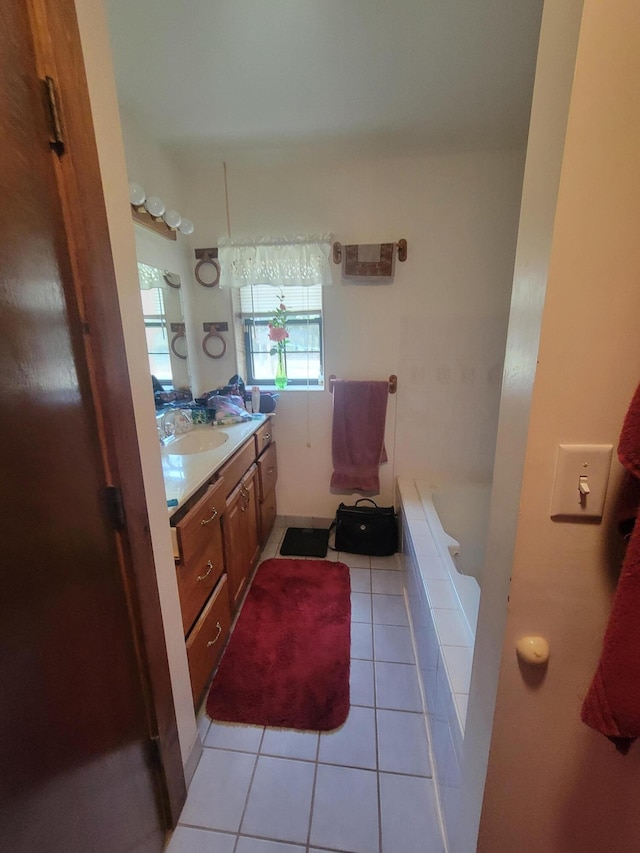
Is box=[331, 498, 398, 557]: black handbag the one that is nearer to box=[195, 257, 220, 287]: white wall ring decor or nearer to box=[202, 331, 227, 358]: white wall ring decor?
box=[202, 331, 227, 358]: white wall ring decor

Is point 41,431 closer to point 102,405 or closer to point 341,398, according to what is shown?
point 102,405

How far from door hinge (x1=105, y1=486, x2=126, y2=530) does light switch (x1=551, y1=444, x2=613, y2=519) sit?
834 mm

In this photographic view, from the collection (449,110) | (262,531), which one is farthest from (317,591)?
(449,110)

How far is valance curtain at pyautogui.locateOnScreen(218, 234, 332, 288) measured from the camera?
2.18m

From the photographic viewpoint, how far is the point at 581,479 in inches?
20.0

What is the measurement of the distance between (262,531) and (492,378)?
1780 millimetres

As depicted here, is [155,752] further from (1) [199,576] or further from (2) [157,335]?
(2) [157,335]

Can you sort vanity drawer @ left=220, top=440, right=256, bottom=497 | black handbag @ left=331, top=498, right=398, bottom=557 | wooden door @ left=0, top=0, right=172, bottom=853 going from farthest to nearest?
black handbag @ left=331, top=498, right=398, bottom=557 < vanity drawer @ left=220, top=440, right=256, bottom=497 < wooden door @ left=0, top=0, right=172, bottom=853

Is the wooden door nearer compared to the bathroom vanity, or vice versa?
the wooden door

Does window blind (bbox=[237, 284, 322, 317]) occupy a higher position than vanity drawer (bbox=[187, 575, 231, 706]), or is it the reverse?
window blind (bbox=[237, 284, 322, 317])

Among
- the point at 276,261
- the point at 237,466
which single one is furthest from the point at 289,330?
the point at 237,466

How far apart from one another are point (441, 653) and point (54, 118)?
1.68 m

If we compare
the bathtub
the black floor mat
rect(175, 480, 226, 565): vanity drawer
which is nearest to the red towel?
the bathtub

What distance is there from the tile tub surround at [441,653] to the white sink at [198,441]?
116 cm
